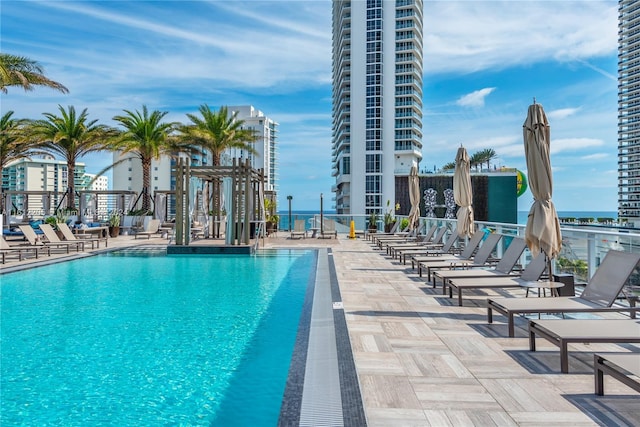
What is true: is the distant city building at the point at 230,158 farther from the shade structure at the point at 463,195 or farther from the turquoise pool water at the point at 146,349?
the turquoise pool water at the point at 146,349

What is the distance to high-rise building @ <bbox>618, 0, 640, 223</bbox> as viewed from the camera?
7050cm

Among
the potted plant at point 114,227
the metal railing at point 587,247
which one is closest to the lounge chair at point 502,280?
the metal railing at point 587,247

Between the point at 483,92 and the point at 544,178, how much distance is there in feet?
159

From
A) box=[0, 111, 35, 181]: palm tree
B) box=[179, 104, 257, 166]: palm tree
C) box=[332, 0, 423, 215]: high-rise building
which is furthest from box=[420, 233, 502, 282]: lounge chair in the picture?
box=[332, 0, 423, 215]: high-rise building

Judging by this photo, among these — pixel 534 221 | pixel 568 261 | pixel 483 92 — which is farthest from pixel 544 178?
pixel 483 92

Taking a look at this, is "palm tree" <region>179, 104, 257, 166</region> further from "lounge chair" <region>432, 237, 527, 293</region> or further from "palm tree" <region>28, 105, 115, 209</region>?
"lounge chair" <region>432, 237, 527, 293</region>

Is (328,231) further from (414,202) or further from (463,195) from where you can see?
(463,195)

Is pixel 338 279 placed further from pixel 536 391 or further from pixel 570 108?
pixel 570 108

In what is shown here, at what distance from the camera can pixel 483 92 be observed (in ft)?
164

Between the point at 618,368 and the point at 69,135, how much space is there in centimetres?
2408

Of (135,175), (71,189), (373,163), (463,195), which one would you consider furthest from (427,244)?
(135,175)

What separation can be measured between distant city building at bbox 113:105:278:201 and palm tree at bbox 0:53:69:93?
3652 centimetres

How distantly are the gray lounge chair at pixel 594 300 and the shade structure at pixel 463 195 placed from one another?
4.50 meters

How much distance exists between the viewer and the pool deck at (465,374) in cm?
279
